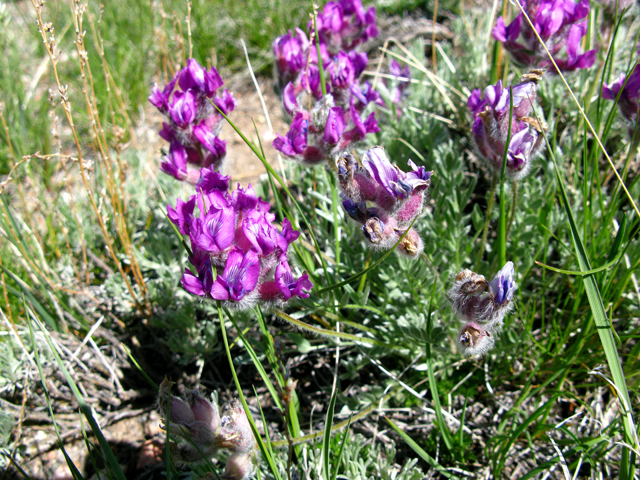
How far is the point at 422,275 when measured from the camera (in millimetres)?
2402

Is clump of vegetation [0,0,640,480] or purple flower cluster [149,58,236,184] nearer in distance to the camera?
clump of vegetation [0,0,640,480]

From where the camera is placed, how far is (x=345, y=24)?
9.37ft

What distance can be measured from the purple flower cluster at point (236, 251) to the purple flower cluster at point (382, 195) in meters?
0.28

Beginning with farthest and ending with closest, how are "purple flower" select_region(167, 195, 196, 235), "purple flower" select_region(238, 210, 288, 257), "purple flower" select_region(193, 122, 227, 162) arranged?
"purple flower" select_region(193, 122, 227, 162), "purple flower" select_region(167, 195, 196, 235), "purple flower" select_region(238, 210, 288, 257)

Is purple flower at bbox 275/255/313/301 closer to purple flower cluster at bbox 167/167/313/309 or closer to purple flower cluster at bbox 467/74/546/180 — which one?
purple flower cluster at bbox 167/167/313/309

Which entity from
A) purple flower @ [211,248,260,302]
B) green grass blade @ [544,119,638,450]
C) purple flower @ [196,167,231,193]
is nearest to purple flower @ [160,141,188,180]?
purple flower @ [196,167,231,193]

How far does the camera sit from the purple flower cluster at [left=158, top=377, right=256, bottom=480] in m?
1.81

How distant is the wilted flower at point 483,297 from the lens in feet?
5.61

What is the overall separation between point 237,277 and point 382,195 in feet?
2.07

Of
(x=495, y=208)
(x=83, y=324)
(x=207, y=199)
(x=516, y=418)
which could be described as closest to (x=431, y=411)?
(x=516, y=418)

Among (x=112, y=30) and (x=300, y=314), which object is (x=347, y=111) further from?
(x=112, y=30)

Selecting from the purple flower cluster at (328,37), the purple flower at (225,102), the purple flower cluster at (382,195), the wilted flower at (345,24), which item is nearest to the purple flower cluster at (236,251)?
the purple flower cluster at (382,195)

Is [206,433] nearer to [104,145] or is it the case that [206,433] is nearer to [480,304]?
[480,304]

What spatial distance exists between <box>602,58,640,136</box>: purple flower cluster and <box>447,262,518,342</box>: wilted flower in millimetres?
1008
